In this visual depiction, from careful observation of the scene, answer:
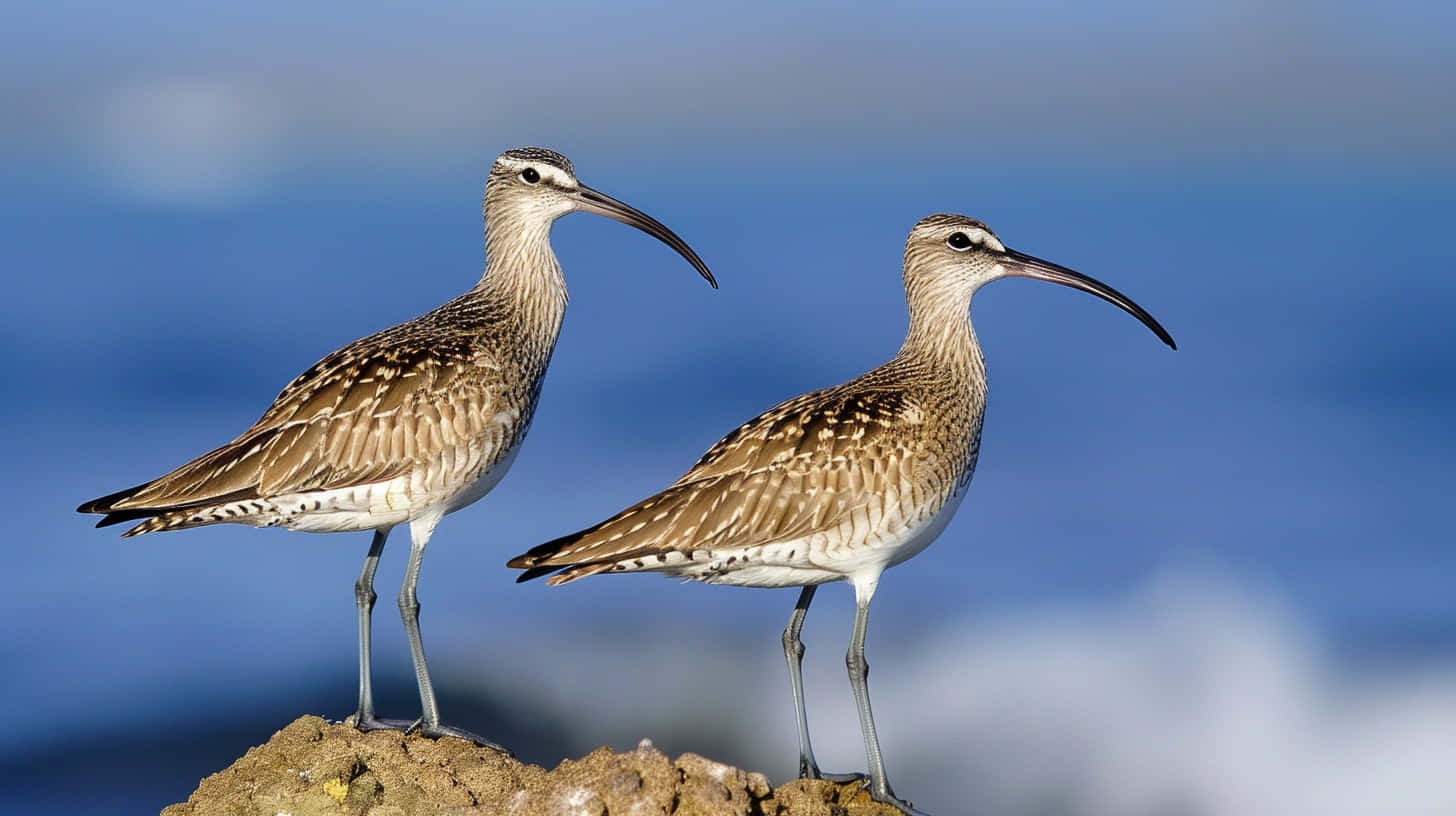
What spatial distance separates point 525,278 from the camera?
38.8 feet

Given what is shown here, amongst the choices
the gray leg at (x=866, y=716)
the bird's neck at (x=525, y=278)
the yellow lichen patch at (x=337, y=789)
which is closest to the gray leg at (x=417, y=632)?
the yellow lichen patch at (x=337, y=789)

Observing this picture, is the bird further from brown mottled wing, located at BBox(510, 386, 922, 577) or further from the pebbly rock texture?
the pebbly rock texture

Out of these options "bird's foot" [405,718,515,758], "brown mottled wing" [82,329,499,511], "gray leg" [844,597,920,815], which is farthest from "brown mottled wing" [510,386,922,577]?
"brown mottled wing" [82,329,499,511]

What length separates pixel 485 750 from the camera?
9.62m

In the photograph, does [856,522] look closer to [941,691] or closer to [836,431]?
[836,431]

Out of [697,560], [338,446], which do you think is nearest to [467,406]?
[338,446]

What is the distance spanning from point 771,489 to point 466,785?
7.38 ft

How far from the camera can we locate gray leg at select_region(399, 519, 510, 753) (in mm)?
10086

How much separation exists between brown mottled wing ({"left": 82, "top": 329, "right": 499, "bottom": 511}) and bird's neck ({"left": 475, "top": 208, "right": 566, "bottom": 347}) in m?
1.00

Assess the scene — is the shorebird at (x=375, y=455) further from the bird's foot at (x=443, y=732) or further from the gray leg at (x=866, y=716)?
the gray leg at (x=866, y=716)

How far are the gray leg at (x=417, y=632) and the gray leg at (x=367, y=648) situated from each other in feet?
0.59

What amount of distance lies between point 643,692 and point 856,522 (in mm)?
15665

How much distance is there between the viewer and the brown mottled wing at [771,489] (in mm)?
9477

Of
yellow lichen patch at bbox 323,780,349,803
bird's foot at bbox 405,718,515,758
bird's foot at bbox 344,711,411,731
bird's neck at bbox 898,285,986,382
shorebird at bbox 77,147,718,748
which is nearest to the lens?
yellow lichen patch at bbox 323,780,349,803
